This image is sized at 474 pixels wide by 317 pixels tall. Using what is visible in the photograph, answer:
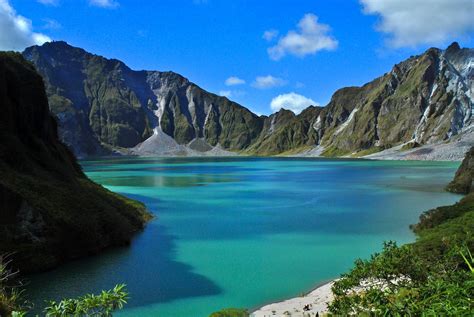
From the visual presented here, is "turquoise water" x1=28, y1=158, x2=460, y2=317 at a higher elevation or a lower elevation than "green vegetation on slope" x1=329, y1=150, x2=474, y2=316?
lower

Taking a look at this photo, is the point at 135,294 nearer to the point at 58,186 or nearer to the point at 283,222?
the point at 58,186

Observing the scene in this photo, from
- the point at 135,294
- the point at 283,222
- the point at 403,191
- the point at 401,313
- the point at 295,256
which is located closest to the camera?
the point at 401,313

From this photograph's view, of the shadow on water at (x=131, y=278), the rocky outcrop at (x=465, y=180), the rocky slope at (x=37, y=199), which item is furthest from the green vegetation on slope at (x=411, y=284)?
the rocky outcrop at (x=465, y=180)

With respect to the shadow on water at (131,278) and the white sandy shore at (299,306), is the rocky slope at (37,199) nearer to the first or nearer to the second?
the shadow on water at (131,278)

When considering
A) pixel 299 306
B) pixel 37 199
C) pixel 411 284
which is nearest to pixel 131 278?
pixel 37 199

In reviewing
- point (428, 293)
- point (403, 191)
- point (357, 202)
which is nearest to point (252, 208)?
point (357, 202)

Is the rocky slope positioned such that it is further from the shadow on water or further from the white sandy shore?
the white sandy shore

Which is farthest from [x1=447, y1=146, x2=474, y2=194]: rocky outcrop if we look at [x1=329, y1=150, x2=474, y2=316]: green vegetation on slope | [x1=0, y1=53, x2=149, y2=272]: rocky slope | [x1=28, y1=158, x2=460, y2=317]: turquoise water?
[x1=0, y1=53, x2=149, y2=272]: rocky slope

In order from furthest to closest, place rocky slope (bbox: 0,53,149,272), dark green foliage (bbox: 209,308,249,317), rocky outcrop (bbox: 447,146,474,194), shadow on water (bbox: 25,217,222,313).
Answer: rocky outcrop (bbox: 447,146,474,194), rocky slope (bbox: 0,53,149,272), shadow on water (bbox: 25,217,222,313), dark green foliage (bbox: 209,308,249,317)
